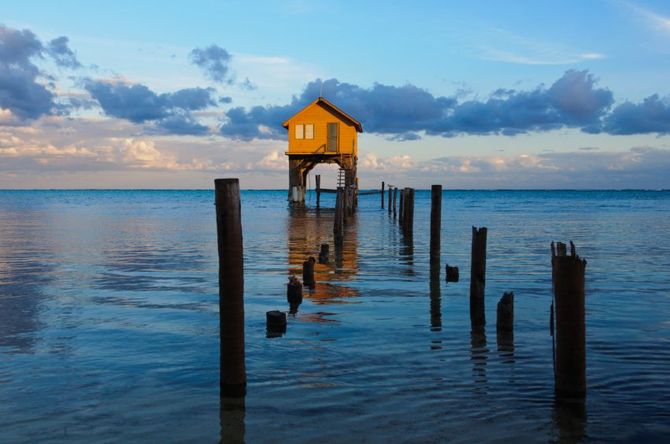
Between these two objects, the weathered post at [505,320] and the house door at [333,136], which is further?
the house door at [333,136]

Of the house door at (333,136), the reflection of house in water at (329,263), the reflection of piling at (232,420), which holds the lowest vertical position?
the reflection of piling at (232,420)

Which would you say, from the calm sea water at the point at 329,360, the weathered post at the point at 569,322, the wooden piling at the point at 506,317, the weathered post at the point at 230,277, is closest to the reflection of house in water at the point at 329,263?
the calm sea water at the point at 329,360

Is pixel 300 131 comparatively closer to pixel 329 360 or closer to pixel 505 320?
pixel 505 320

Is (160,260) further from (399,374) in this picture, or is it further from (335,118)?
(335,118)

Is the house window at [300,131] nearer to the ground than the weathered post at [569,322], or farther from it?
farther from it

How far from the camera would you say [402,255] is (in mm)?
22234

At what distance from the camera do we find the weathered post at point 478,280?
11.5 m

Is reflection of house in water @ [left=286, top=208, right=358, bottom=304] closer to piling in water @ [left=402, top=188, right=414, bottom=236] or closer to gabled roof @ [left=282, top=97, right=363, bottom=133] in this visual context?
piling in water @ [left=402, top=188, right=414, bottom=236]

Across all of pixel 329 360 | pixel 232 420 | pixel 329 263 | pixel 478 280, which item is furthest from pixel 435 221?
pixel 232 420

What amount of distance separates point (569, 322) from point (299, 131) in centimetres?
4576

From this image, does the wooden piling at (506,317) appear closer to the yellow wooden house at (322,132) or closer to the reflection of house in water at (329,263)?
the reflection of house in water at (329,263)

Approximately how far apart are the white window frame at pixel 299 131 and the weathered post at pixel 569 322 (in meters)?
45.3

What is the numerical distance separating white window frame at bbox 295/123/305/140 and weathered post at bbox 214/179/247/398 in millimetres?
44914

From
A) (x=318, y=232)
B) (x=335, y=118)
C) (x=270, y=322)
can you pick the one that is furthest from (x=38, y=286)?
(x=335, y=118)
